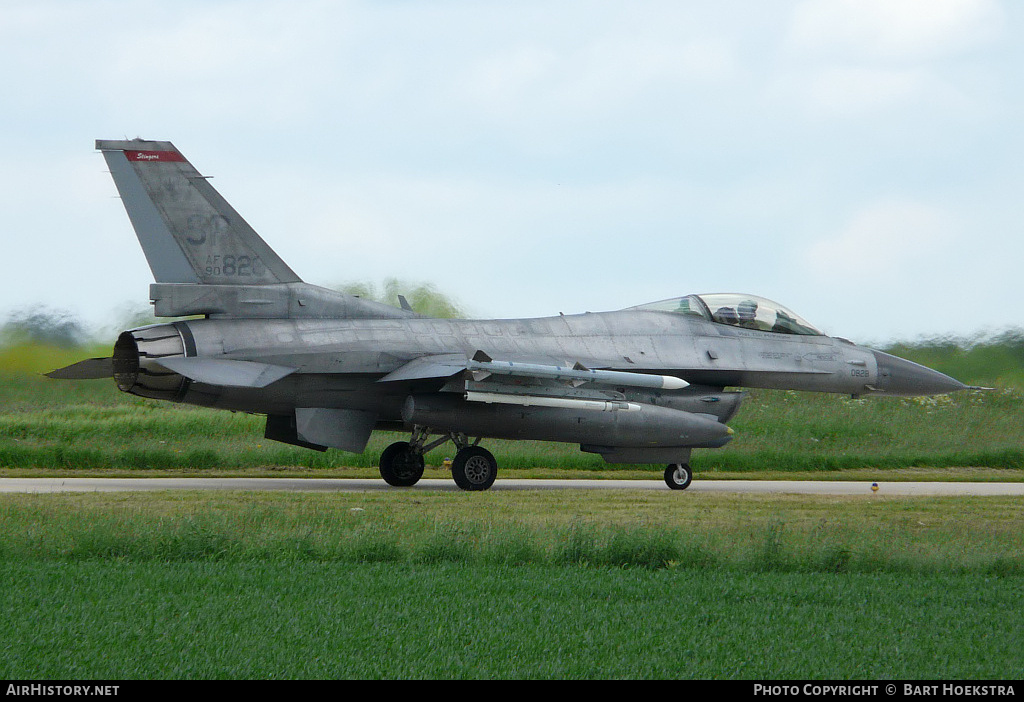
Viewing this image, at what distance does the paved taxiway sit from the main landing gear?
25 cm

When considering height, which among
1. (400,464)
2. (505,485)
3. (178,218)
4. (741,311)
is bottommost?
(505,485)

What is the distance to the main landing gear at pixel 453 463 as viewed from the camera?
1576 cm

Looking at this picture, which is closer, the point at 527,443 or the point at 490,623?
the point at 490,623

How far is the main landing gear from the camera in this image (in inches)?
620

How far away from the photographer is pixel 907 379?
18.3 meters

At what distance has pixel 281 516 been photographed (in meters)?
10.6

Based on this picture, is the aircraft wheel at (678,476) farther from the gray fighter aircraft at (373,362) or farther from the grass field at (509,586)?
the grass field at (509,586)

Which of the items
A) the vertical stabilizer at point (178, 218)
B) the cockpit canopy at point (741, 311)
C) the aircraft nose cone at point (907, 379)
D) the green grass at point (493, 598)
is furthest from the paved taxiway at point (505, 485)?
the green grass at point (493, 598)

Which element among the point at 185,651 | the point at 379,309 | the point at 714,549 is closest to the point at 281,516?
the point at 714,549

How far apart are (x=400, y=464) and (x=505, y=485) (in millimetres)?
1825

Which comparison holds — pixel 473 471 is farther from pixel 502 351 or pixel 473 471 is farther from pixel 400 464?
pixel 502 351

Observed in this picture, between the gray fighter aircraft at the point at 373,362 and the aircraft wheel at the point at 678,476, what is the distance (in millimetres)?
22

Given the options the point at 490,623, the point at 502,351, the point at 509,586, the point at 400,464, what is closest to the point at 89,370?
the point at 400,464
